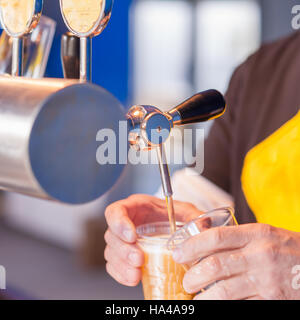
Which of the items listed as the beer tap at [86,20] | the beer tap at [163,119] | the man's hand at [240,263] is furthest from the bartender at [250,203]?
the beer tap at [86,20]

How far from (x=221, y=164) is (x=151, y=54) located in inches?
155

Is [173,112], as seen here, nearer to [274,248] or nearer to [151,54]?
[274,248]

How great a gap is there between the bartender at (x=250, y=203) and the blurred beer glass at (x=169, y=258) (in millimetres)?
18

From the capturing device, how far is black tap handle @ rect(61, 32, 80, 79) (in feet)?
1.36

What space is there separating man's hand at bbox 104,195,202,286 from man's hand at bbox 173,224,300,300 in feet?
0.31

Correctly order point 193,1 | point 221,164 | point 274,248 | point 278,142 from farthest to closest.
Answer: point 193,1
point 221,164
point 278,142
point 274,248

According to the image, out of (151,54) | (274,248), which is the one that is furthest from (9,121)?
(151,54)

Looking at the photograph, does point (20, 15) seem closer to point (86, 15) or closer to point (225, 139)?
point (86, 15)

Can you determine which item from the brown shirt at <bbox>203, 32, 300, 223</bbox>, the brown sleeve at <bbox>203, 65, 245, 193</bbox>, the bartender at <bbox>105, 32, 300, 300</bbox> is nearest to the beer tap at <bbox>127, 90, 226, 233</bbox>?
the bartender at <bbox>105, 32, 300, 300</bbox>

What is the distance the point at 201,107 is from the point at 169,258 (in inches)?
7.3

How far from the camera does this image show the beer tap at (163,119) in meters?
0.35

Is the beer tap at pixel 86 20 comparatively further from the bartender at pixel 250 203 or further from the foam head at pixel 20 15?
the bartender at pixel 250 203

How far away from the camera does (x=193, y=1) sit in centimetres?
491

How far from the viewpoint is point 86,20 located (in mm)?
362
